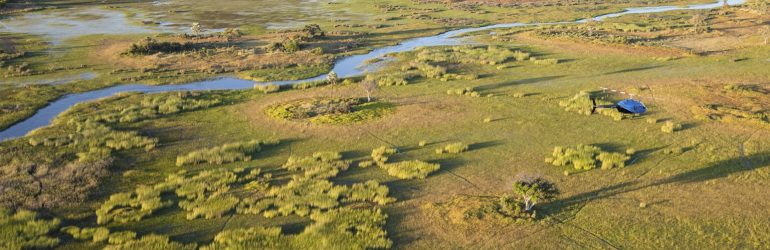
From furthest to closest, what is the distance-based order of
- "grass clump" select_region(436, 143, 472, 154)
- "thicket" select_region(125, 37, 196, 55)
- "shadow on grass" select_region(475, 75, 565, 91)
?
"thicket" select_region(125, 37, 196, 55) < "shadow on grass" select_region(475, 75, 565, 91) < "grass clump" select_region(436, 143, 472, 154)

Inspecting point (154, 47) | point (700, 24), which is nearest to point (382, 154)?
point (154, 47)

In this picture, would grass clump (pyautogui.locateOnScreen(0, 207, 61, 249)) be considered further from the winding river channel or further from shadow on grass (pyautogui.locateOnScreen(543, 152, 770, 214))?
shadow on grass (pyautogui.locateOnScreen(543, 152, 770, 214))

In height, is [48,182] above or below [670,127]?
below

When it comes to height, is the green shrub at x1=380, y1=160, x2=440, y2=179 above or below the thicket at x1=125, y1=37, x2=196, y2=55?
below

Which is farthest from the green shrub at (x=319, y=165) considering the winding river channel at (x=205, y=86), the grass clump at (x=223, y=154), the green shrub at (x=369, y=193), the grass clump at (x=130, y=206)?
the winding river channel at (x=205, y=86)

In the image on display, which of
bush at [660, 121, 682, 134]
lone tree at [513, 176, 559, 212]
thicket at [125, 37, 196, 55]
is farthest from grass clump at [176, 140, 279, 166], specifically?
thicket at [125, 37, 196, 55]

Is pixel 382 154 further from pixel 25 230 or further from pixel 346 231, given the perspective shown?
pixel 25 230

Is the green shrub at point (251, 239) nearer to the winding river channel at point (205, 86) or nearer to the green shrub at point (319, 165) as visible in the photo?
the green shrub at point (319, 165)

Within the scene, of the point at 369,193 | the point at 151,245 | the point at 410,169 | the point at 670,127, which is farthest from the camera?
the point at 670,127
